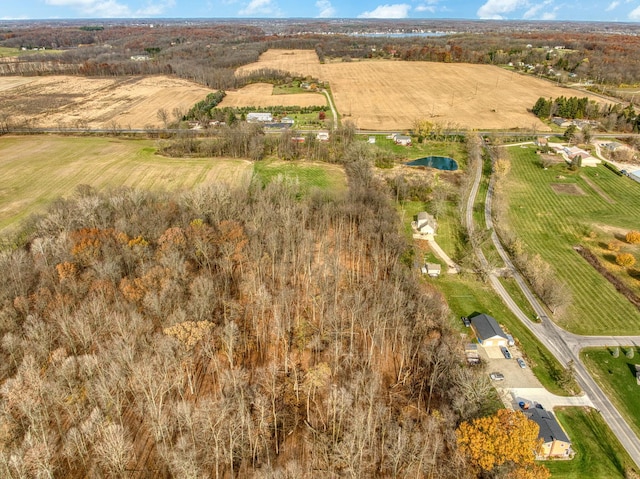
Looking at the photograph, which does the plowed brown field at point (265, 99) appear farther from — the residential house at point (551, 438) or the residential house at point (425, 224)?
the residential house at point (551, 438)

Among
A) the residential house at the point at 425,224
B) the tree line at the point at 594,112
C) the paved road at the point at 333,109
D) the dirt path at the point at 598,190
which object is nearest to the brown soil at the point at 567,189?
the dirt path at the point at 598,190

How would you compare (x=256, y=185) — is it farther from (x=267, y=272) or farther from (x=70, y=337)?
(x=70, y=337)

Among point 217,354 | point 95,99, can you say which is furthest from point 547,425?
point 95,99

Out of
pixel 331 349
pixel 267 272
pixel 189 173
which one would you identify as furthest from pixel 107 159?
pixel 331 349

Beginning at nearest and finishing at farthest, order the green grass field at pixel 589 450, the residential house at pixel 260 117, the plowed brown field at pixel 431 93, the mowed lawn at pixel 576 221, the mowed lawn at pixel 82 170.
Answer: the green grass field at pixel 589 450, the mowed lawn at pixel 576 221, the mowed lawn at pixel 82 170, the residential house at pixel 260 117, the plowed brown field at pixel 431 93

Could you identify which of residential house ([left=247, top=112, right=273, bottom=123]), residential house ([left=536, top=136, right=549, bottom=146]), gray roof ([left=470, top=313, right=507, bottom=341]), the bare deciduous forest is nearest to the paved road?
residential house ([left=247, top=112, right=273, bottom=123])

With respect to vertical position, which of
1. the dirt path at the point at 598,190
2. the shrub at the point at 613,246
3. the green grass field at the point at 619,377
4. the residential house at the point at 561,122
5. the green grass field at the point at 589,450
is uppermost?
the residential house at the point at 561,122
